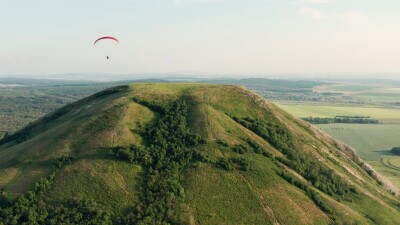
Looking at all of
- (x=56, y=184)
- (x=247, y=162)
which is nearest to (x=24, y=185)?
(x=56, y=184)

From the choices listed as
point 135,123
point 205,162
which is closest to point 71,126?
point 135,123

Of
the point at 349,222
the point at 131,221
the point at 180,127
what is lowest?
the point at 349,222

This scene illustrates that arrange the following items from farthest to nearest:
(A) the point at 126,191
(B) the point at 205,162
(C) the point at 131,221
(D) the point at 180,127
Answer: (D) the point at 180,127, (B) the point at 205,162, (A) the point at 126,191, (C) the point at 131,221

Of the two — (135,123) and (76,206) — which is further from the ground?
(135,123)

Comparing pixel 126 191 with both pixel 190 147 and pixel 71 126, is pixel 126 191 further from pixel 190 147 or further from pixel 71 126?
pixel 71 126

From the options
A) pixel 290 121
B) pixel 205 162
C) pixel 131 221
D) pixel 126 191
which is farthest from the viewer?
pixel 290 121

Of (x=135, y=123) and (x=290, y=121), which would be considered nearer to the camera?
(x=135, y=123)

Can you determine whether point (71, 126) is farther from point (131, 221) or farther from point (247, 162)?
point (247, 162)
